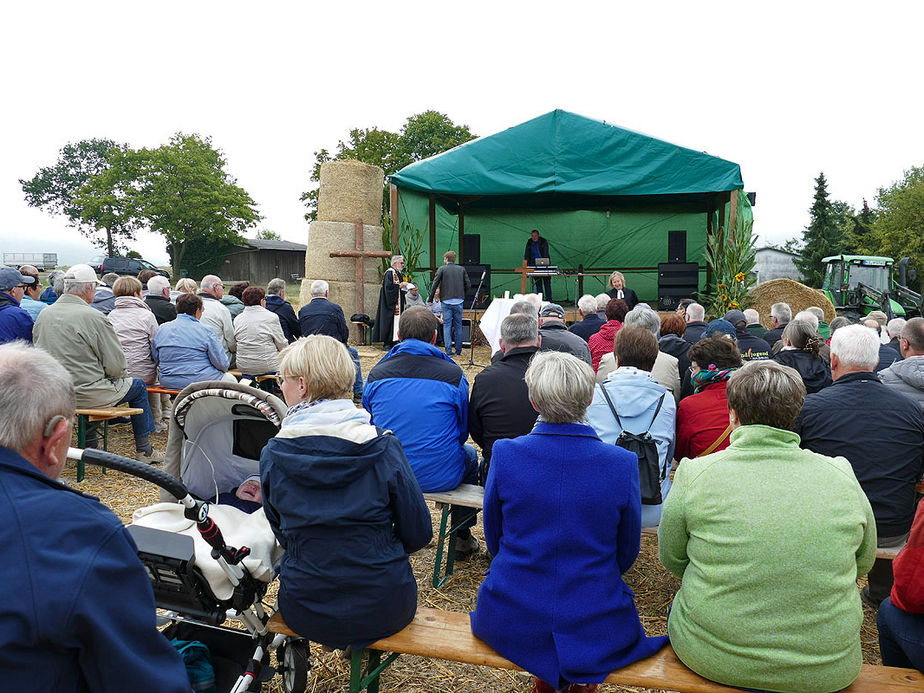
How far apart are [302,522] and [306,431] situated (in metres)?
0.28

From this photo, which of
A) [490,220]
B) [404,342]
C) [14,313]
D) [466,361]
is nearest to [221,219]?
[490,220]

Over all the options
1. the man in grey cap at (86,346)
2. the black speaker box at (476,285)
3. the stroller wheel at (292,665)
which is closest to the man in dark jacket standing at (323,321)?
the man in grey cap at (86,346)

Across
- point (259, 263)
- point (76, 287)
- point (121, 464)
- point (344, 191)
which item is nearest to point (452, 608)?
point (121, 464)

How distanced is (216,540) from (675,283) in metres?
11.5

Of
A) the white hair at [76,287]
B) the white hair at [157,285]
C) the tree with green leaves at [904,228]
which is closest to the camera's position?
the white hair at [76,287]

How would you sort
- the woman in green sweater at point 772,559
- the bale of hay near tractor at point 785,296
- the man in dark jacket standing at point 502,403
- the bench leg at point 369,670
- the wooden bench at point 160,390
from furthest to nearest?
1. the bale of hay near tractor at point 785,296
2. the wooden bench at point 160,390
3. the man in dark jacket standing at point 502,403
4. the bench leg at point 369,670
5. the woman in green sweater at point 772,559

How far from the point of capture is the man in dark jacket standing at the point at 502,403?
3312 millimetres

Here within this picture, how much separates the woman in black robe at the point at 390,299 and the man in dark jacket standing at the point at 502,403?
746 cm

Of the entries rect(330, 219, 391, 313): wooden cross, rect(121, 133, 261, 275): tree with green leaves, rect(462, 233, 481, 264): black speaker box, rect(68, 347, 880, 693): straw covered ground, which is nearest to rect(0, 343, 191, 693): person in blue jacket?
rect(68, 347, 880, 693): straw covered ground

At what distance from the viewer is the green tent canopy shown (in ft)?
37.4

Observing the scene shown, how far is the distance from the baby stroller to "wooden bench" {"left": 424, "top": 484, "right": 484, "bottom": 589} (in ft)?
3.24

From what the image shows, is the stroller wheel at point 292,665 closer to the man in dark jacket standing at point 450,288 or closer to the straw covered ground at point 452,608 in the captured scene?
the straw covered ground at point 452,608

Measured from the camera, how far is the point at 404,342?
11.3 feet

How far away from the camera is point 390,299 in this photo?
36.1 ft
